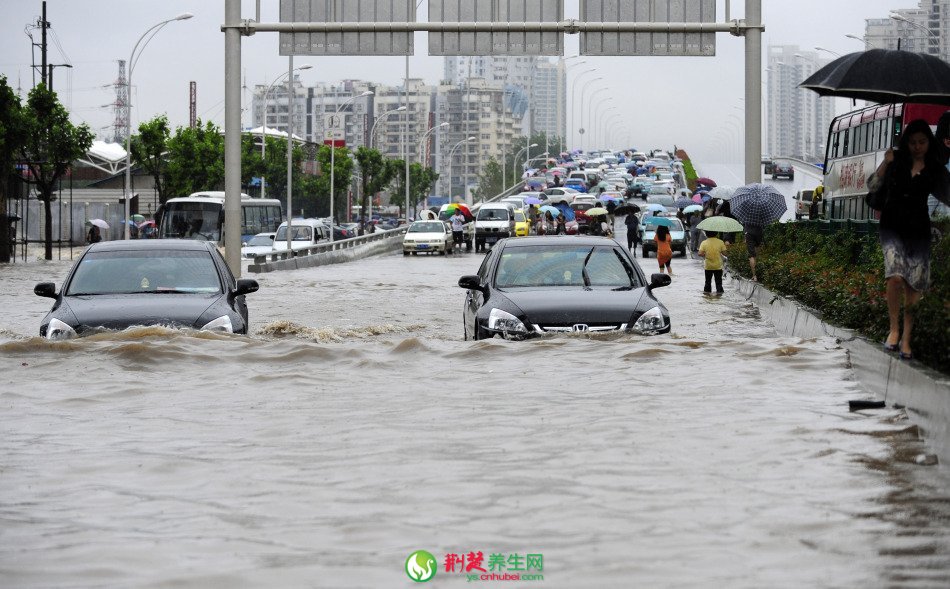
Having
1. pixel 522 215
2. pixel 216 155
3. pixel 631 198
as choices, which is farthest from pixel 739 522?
pixel 631 198

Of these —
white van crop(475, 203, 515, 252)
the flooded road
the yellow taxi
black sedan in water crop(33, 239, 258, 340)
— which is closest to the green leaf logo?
the flooded road

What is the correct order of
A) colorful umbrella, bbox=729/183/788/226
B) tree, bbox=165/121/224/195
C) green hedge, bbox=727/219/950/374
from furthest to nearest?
tree, bbox=165/121/224/195 → colorful umbrella, bbox=729/183/788/226 → green hedge, bbox=727/219/950/374

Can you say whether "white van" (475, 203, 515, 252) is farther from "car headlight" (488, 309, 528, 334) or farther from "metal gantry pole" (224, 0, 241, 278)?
"car headlight" (488, 309, 528, 334)

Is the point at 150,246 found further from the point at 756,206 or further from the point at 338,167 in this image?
the point at 338,167

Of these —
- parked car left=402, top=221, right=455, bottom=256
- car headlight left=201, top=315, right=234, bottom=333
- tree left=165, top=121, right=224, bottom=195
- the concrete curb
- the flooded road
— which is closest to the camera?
the flooded road

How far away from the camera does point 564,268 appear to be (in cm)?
1501

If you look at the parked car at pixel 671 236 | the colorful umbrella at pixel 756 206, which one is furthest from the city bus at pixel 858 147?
the parked car at pixel 671 236

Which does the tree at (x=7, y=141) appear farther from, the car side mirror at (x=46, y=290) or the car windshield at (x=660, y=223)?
the car side mirror at (x=46, y=290)

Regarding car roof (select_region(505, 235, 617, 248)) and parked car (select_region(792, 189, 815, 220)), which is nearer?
car roof (select_region(505, 235, 617, 248))

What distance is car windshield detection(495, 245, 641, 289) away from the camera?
585 inches

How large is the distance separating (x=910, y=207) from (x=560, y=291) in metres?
4.45

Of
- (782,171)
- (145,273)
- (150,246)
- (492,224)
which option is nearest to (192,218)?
(492,224)

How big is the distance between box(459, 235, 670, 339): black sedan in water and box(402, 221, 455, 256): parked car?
43647mm

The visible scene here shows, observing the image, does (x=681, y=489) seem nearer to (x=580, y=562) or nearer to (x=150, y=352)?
(x=580, y=562)
